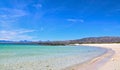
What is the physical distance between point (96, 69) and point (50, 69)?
313cm

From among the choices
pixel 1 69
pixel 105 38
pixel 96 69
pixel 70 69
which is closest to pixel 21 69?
pixel 1 69

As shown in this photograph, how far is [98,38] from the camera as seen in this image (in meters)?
191

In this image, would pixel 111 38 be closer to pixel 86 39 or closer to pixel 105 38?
pixel 105 38

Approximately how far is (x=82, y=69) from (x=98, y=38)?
180695mm

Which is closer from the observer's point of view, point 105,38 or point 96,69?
point 96,69

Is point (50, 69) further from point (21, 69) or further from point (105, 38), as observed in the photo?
point (105, 38)

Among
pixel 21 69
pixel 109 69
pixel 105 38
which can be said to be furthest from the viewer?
pixel 105 38

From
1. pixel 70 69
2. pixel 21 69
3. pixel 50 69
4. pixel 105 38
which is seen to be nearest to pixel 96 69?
pixel 70 69

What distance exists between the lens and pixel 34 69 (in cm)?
1393

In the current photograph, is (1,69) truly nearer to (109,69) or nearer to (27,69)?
(27,69)

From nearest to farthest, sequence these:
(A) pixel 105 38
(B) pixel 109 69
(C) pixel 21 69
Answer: (B) pixel 109 69, (C) pixel 21 69, (A) pixel 105 38

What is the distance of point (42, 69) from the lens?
46.1 ft

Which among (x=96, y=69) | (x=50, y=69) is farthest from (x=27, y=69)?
(x=96, y=69)

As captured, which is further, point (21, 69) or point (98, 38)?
point (98, 38)
